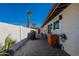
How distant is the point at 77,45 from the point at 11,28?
359 centimetres

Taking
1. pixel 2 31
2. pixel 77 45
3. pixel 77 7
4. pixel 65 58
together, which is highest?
pixel 77 7

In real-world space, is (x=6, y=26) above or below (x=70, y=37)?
above

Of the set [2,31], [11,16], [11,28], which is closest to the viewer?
[2,31]

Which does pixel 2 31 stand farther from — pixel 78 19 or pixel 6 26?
pixel 78 19

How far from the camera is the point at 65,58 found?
6152 mm

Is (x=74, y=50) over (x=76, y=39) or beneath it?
beneath

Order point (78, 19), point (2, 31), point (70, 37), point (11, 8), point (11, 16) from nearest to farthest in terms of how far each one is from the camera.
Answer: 1. point (78, 19)
2. point (70, 37)
3. point (2, 31)
4. point (11, 8)
5. point (11, 16)

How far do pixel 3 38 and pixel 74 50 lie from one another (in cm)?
316

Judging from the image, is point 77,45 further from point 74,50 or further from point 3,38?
point 3,38

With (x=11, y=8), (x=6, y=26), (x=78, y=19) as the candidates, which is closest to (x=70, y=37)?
(x=78, y=19)

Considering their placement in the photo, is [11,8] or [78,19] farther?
[11,8]

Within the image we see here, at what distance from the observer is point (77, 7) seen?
19.2ft

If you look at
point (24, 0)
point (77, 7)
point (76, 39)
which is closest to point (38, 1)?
point (24, 0)

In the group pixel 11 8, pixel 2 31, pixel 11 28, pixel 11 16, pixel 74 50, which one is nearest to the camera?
pixel 74 50
